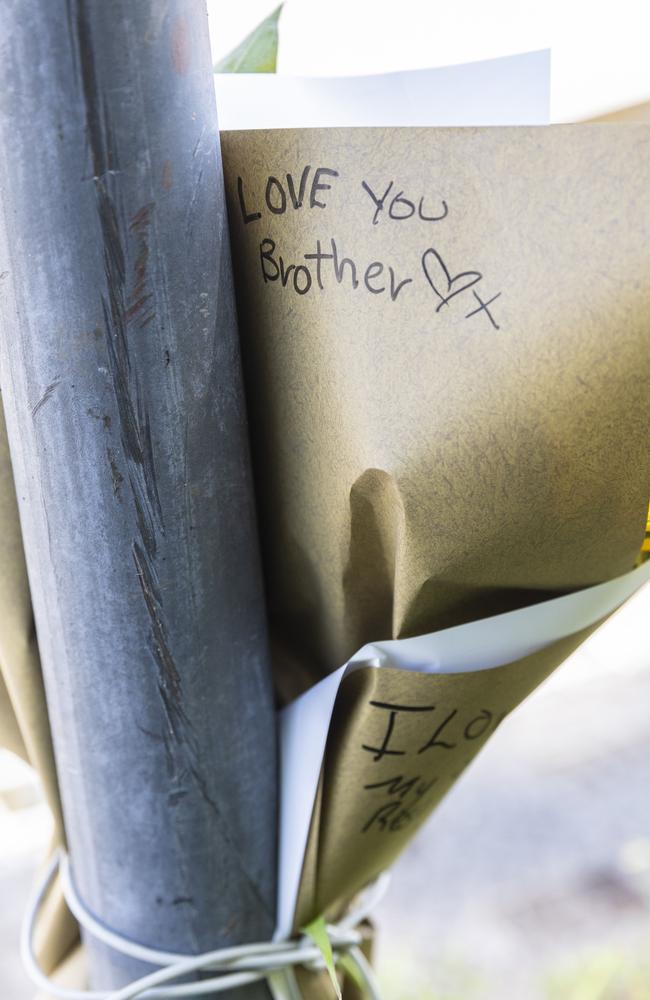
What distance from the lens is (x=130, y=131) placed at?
0.26 metres

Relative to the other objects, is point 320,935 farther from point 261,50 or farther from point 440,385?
point 261,50

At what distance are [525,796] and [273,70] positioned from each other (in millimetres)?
1383

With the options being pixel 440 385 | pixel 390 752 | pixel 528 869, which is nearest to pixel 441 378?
pixel 440 385

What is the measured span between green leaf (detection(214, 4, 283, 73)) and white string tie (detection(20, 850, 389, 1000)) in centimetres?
35

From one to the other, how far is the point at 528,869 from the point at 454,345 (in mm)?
1297

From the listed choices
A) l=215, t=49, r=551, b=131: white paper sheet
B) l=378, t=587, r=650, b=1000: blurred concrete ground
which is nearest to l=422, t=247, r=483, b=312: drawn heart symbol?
l=215, t=49, r=551, b=131: white paper sheet

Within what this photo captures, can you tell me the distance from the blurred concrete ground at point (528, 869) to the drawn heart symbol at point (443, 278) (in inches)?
38.4

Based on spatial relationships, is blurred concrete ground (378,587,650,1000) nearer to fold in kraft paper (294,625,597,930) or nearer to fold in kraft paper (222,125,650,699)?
fold in kraft paper (294,625,597,930)

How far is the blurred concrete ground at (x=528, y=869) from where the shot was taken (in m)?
1.18

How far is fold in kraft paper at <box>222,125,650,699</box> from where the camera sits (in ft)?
0.84

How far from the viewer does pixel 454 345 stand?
271 millimetres

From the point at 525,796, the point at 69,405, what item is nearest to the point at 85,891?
the point at 69,405

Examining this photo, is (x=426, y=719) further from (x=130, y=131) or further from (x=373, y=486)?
(x=130, y=131)

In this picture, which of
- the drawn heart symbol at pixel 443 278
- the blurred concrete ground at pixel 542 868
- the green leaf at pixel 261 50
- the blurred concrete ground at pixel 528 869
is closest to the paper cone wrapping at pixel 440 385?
the drawn heart symbol at pixel 443 278
